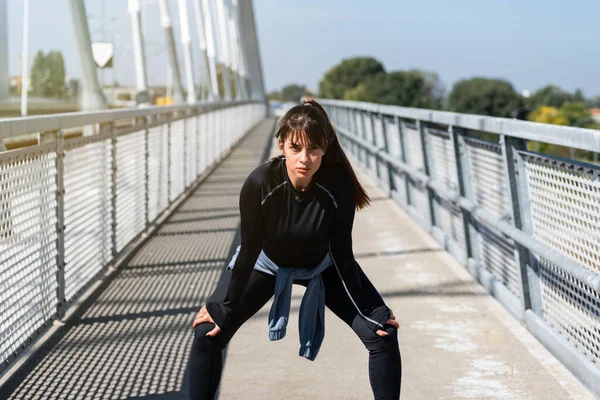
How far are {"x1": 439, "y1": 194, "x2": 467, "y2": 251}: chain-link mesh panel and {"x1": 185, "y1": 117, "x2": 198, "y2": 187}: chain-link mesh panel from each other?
5674mm

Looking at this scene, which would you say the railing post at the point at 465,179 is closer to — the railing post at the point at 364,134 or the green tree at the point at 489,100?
the railing post at the point at 364,134

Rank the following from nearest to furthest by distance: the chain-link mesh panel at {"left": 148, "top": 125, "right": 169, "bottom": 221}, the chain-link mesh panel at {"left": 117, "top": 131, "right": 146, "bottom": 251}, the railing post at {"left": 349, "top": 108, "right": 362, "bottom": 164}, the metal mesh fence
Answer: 1. the metal mesh fence
2. the chain-link mesh panel at {"left": 117, "top": 131, "right": 146, "bottom": 251}
3. the chain-link mesh panel at {"left": 148, "top": 125, "right": 169, "bottom": 221}
4. the railing post at {"left": 349, "top": 108, "right": 362, "bottom": 164}

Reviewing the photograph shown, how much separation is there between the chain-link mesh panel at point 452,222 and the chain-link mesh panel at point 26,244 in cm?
330

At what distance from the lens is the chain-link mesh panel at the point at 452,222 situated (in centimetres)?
809

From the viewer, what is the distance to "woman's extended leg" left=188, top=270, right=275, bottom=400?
133 inches

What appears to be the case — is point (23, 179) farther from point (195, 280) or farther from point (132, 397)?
point (195, 280)

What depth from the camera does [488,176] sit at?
6711 mm

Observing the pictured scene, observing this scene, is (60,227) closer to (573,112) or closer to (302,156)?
(302,156)

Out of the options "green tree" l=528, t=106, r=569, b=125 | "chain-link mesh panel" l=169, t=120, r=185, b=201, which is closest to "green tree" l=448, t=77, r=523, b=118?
"green tree" l=528, t=106, r=569, b=125

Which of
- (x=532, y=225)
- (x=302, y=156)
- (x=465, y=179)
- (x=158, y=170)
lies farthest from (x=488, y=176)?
(x=158, y=170)

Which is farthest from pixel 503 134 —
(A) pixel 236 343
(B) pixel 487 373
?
(A) pixel 236 343

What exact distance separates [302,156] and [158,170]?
7.85 meters

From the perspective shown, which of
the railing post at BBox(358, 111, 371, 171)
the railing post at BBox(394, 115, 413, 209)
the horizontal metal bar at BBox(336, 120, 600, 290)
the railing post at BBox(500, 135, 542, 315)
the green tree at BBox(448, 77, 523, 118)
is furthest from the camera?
the green tree at BBox(448, 77, 523, 118)

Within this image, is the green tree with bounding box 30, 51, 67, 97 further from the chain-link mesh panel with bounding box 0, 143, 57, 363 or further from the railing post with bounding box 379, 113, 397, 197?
the chain-link mesh panel with bounding box 0, 143, 57, 363
